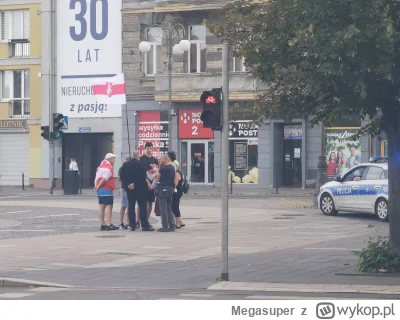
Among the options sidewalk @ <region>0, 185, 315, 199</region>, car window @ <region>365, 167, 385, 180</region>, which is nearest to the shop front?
sidewalk @ <region>0, 185, 315, 199</region>

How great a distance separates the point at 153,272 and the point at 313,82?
13.8ft

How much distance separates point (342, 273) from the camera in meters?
14.8

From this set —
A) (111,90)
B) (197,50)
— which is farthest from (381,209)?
(111,90)

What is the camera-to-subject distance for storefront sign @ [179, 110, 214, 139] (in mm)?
46531

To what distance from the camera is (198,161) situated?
46938 mm

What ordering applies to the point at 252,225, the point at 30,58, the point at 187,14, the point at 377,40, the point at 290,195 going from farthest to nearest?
1. the point at 30,58
2. the point at 187,14
3. the point at 290,195
4. the point at 252,225
5. the point at 377,40

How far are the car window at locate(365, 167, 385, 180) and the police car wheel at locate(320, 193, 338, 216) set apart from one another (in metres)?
1.70

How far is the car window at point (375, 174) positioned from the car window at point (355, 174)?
0.81 feet

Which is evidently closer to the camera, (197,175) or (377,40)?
(377,40)

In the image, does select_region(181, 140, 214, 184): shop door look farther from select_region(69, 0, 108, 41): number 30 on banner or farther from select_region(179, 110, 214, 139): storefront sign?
select_region(69, 0, 108, 41): number 30 on banner

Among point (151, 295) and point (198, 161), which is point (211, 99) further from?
point (198, 161)

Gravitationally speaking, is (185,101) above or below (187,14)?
below

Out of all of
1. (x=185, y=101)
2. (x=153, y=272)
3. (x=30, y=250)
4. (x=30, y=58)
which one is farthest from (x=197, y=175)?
(x=153, y=272)

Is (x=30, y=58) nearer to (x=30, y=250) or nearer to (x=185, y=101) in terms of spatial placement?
(x=185, y=101)
